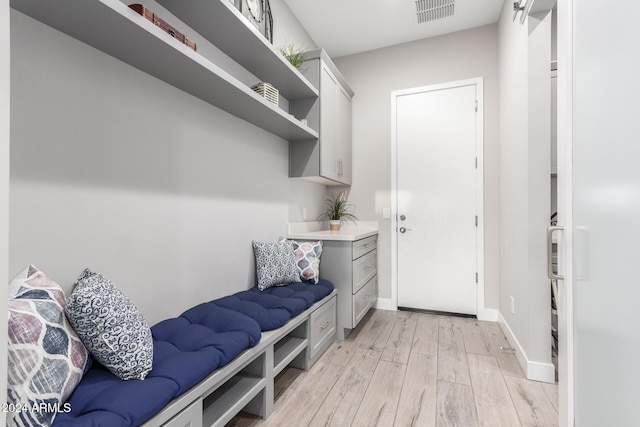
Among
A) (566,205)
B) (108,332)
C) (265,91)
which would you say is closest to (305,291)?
(108,332)

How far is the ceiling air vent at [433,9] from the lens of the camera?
106 inches

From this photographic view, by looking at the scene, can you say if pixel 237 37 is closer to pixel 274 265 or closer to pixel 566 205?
pixel 274 265

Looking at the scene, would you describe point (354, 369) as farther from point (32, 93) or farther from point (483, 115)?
point (483, 115)

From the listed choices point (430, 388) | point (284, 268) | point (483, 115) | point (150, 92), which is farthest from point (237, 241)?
point (483, 115)

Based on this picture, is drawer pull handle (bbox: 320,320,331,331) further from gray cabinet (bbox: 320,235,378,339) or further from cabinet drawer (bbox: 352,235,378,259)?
cabinet drawer (bbox: 352,235,378,259)

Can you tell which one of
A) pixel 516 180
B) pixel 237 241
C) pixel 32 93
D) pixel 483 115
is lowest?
pixel 237 241

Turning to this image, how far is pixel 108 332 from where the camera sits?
0.98 metres

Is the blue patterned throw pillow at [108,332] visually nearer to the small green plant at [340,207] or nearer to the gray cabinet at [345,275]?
the gray cabinet at [345,275]

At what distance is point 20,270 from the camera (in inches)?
39.6

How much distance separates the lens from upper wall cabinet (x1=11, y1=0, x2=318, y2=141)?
3.33ft

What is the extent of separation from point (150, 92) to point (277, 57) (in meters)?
0.87

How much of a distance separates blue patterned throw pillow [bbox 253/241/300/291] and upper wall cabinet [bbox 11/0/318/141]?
922mm

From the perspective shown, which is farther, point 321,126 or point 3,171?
point 321,126

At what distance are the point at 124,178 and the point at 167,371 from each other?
2.77ft
